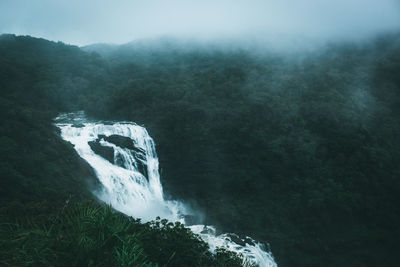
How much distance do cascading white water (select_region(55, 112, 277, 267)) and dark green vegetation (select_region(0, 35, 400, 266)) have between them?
171cm

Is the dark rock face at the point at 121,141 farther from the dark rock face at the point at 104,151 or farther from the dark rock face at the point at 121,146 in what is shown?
the dark rock face at the point at 104,151

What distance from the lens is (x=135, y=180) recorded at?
68.6 feet

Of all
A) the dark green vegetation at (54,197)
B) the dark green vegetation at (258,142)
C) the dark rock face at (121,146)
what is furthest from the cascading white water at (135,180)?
the dark green vegetation at (258,142)

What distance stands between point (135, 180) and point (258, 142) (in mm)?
15064

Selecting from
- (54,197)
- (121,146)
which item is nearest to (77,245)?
(54,197)

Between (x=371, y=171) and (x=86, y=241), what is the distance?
2926cm

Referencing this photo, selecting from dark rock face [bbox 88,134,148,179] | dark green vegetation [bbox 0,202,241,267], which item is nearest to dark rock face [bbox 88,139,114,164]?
dark rock face [bbox 88,134,148,179]

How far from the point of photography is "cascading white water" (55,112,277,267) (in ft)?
58.9

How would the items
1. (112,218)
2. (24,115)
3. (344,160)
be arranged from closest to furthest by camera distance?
(112,218) < (24,115) < (344,160)

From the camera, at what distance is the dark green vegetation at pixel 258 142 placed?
2027 cm

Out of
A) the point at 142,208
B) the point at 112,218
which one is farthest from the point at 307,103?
the point at 112,218

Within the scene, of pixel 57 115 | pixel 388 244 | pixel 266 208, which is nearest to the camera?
pixel 388 244

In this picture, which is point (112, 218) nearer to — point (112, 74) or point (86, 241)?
point (86, 241)

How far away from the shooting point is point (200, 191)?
28.2 metres
